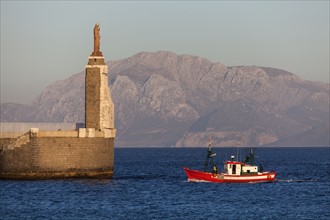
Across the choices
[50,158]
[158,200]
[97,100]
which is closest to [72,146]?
[50,158]

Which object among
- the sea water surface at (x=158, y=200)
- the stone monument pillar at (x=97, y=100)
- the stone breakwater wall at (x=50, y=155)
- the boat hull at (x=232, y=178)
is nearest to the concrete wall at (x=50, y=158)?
the stone breakwater wall at (x=50, y=155)

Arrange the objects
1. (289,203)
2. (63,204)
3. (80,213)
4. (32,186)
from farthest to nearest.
A: (32,186) < (289,203) < (63,204) < (80,213)

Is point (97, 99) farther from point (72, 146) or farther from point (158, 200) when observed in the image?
point (158, 200)

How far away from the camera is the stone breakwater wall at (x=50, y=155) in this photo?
120m

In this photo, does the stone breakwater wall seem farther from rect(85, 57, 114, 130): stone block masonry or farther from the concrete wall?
rect(85, 57, 114, 130): stone block masonry

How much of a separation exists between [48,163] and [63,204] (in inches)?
876

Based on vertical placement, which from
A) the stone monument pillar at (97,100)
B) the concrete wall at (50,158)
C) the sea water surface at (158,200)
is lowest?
the sea water surface at (158,200)

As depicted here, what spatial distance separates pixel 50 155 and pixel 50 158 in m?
0.36

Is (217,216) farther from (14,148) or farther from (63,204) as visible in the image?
(14,148)

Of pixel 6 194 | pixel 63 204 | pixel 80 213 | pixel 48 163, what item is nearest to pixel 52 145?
pixel 48 163

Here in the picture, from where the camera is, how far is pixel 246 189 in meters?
123

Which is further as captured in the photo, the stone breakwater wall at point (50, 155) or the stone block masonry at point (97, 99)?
the stone block masonry at point (97, 99)

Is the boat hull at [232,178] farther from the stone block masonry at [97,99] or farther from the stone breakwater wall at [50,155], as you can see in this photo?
the stone breakwater wall at [50,155]

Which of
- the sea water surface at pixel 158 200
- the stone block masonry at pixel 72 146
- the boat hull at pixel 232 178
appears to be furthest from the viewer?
the boat hull at pixel 232 178
